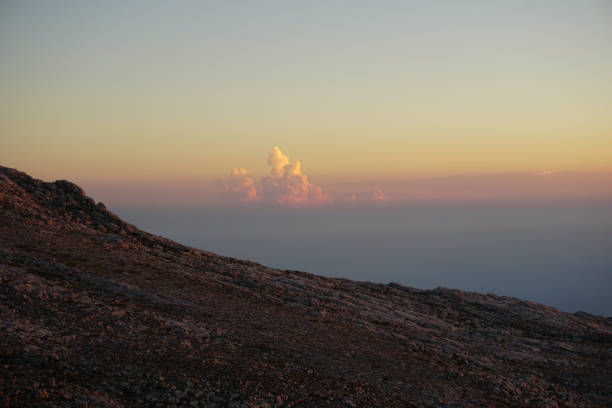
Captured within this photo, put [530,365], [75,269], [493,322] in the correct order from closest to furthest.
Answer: [75,269] < [530,365] < [493,322]

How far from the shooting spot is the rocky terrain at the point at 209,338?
17.7 metres

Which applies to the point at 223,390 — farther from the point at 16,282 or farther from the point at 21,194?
the point at 21,194

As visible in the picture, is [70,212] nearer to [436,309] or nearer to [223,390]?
[223,390]

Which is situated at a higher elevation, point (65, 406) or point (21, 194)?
point (21, 194)

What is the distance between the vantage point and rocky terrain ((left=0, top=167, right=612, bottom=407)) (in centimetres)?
1769

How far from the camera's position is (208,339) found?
920 inches

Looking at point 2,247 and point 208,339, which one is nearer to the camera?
point 208,339

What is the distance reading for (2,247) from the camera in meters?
30.8

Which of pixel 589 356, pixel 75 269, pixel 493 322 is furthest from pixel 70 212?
pixel 589 356

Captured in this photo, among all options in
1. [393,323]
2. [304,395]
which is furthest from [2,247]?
[393,323]

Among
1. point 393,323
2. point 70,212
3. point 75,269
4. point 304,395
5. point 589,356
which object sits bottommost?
point 589,356

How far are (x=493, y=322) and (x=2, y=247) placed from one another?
52.6m

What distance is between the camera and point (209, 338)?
23.6 metres

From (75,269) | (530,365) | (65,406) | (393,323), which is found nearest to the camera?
(65,406)
